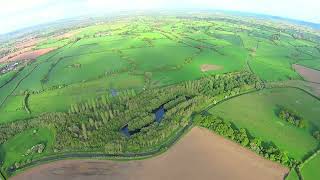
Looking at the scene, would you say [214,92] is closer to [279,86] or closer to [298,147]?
[279,86]

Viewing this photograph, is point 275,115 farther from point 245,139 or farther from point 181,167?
point 181,167

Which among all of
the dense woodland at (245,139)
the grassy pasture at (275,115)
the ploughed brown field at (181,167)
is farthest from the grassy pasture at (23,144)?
the grassy pasture at (275,115)

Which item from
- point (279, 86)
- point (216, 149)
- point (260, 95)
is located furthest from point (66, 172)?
point (279, 86)

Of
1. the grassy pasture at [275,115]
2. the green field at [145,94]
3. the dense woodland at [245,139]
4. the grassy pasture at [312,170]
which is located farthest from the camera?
the green field at [145,94]

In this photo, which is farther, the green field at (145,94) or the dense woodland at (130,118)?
the green field at (145,94)

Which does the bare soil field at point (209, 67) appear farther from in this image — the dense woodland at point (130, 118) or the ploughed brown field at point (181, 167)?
the ploughed brown field at point (181, 167)

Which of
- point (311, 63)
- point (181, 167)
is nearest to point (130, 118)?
point (181, 167)
